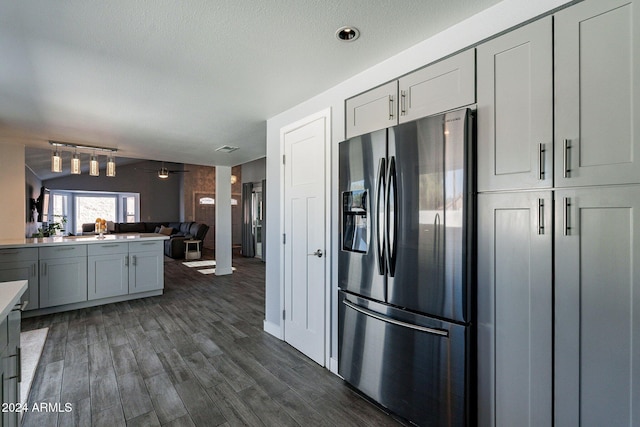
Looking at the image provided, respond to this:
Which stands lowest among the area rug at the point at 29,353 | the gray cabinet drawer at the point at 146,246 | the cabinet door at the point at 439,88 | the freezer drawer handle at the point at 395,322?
the area rug at the point at 29,353

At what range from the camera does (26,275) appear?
3.74m

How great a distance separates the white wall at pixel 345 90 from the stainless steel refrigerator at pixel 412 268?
355mm

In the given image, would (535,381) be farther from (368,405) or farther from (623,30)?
(623,30)

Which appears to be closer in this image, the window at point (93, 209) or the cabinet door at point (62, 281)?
the cabinet door at point (62, 281)

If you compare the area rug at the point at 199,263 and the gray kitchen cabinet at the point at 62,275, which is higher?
the gray kitchen cabinet at the point at 62,275

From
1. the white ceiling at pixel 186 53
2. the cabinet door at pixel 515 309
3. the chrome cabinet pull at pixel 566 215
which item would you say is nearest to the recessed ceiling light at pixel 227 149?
the white ceiling at pixel 186 53

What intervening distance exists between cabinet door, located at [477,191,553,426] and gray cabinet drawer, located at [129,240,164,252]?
187 inches

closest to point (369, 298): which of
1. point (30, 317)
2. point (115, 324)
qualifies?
point (115, 324)

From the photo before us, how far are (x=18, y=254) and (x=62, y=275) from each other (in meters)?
0.53

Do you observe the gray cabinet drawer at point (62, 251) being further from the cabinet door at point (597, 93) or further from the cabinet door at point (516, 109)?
the cabinet door at point (597, 93)

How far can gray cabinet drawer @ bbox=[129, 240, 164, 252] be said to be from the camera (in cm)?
456

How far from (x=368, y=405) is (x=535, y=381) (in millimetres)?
1126

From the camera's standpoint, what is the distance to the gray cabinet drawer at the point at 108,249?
165 inches

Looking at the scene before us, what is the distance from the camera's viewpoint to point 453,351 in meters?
1.58
